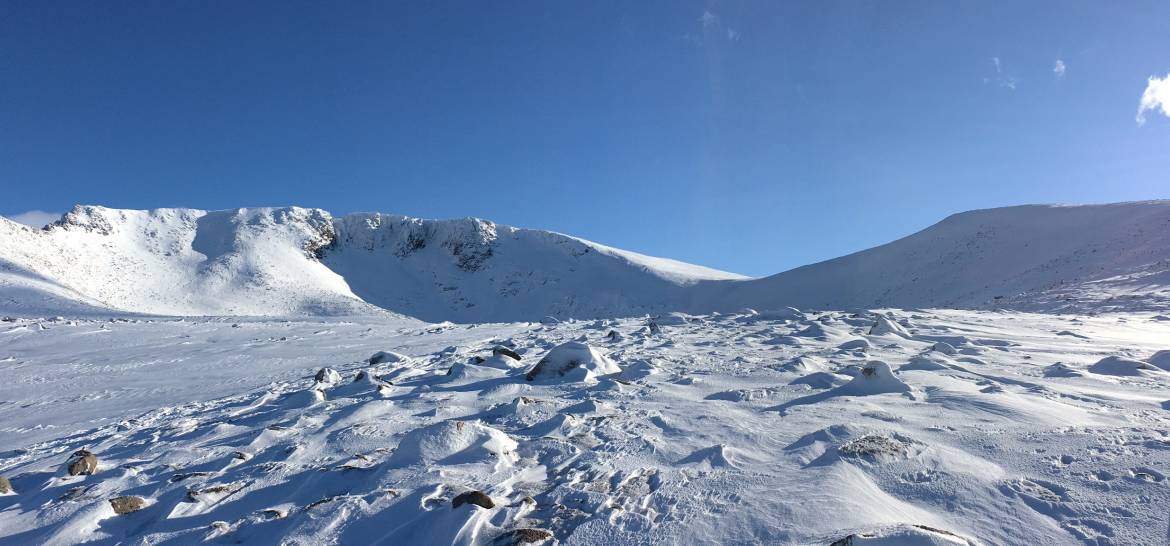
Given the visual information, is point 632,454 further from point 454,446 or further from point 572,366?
point 572,366

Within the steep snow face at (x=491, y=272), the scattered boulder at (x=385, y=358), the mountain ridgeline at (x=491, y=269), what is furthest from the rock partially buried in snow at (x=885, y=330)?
the steep snow face at (x=491, y=272)

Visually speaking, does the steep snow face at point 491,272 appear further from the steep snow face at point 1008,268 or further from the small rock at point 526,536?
the small rock at point 526,536

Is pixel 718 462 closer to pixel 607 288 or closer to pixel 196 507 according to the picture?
pixel 196 507

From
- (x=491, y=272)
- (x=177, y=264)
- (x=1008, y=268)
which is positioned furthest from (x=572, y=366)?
(x=491, y=272)

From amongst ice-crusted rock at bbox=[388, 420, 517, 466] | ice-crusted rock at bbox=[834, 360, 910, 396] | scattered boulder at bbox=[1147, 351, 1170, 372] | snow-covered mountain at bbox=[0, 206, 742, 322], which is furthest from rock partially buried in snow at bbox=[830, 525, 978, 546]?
snow-covered mountain at bbox=[0, 206, 742, 322]

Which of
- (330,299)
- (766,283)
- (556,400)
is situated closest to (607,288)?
(766,283)

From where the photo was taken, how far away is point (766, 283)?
43.1m

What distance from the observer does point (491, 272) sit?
60.8 meters

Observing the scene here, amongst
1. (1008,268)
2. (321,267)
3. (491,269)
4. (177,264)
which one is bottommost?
(1008,268)

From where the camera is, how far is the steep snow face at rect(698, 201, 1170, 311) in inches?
736

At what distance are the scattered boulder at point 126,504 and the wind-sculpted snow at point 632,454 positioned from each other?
1 cm

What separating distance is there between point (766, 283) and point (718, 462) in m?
42.3

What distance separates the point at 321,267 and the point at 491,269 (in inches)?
699

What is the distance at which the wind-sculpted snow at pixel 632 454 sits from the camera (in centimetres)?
240
